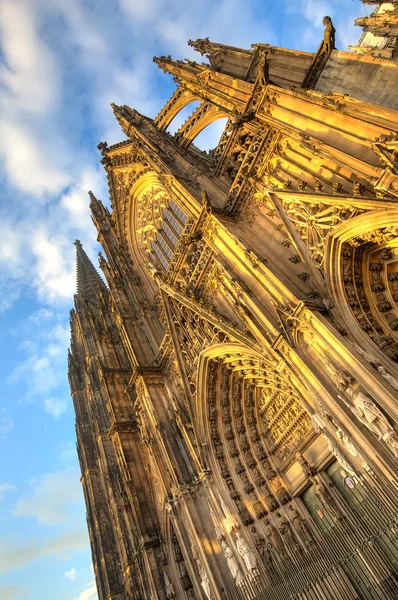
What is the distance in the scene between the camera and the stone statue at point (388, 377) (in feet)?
22.5

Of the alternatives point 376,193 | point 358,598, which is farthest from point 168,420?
point 376,193

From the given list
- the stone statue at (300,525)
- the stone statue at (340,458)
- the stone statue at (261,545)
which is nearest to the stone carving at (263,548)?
the stone statue at (261,545)

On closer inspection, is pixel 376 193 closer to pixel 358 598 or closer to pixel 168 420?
pixel 358 598

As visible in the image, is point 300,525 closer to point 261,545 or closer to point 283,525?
point 283,525

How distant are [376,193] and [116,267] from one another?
17.4 metres

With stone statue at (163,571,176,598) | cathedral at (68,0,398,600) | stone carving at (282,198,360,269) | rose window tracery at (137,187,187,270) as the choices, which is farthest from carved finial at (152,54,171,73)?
stone statue at (163,571,176,598)

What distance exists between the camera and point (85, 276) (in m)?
55.7

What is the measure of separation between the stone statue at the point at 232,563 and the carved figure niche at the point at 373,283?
6736 millimetres

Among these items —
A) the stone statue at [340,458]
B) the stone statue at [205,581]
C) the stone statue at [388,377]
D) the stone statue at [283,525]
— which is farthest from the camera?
the stone statue at [283,525]

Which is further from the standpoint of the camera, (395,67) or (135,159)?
(135,159)

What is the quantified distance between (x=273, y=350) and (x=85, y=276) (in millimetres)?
49616

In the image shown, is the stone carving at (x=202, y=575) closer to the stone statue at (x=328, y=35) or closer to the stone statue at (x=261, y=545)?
the stone statue at (x=261, y=545)

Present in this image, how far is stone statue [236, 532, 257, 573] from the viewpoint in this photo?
9.82 metres

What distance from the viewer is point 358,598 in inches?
301
